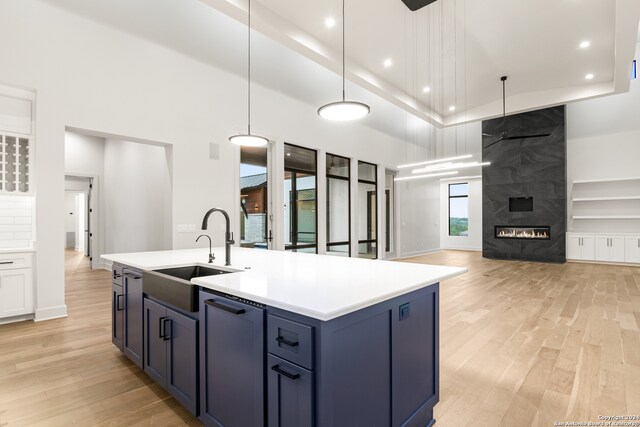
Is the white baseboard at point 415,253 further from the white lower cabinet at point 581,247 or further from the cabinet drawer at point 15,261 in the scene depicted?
the cabinet drawer at point 15,261

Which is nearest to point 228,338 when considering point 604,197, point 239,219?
point 239,219

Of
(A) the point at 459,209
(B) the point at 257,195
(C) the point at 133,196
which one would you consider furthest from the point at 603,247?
(C) the point at 133,196

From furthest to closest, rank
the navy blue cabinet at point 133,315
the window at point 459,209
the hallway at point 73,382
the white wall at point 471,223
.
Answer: the window at point 459,209 < the white wall at point 471,223 < the navy blue cabinet at point 133,315 < the hallway at point 73,382

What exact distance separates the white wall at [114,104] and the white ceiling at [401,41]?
0.87 feet

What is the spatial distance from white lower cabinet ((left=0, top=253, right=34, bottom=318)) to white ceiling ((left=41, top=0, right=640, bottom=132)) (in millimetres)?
3006

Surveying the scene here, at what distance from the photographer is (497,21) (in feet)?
16.3

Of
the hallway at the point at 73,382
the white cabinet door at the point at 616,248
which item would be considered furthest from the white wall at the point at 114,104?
the white cabinet door at the point at 616,248

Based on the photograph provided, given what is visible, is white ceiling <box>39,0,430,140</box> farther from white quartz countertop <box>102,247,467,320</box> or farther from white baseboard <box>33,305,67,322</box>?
white baseboard <box>33,305,67,322</box>

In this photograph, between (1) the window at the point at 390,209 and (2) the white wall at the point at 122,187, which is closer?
(2) the white wall at the point at 122,187

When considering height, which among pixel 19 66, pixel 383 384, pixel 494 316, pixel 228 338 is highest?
pixel 19 66

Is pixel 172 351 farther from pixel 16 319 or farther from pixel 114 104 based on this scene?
pixel 114 104

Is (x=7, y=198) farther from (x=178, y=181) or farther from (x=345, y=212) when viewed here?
(x=345, y=212)

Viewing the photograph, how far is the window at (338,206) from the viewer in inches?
297

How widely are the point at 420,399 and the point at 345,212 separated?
20.6 ft
